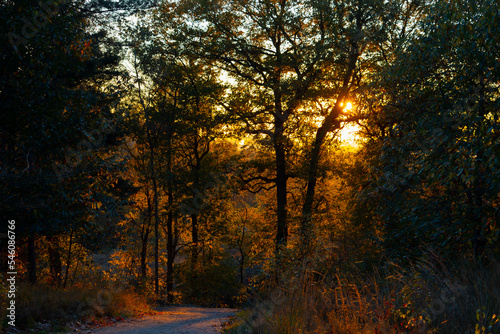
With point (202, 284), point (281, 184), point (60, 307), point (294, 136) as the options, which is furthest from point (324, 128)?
point (202, 284)

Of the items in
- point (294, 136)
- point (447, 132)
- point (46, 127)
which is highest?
point (294, 136)

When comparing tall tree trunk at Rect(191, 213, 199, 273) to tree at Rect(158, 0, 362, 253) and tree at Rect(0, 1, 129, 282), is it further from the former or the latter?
tree at Rect(0, 1, 129, 282)

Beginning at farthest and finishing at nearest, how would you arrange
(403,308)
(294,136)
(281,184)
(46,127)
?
(281,184) → (294,136) → (46,127) → (403,308)

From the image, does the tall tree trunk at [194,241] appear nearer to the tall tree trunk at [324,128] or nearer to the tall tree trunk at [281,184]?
the tall tree trunk at [281,184]

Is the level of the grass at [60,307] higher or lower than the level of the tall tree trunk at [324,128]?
lower

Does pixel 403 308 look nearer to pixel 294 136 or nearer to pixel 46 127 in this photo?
pixel 46 127

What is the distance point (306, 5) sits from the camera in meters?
17.1

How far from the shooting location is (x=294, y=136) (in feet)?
62.0

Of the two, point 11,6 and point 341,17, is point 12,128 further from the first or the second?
point 341,17

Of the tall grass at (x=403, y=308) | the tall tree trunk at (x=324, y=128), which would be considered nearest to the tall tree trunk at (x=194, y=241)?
the tall tree trunk at (x=324, y=128)

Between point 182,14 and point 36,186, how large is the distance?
1489 cm

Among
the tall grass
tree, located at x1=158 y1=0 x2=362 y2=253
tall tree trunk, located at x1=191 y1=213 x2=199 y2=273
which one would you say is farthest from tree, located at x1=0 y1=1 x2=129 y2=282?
tall tree trunk, located at x1=191 y1=213 x2=199 y2=273

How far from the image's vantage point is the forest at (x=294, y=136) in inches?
222

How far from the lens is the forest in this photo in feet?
18.5
